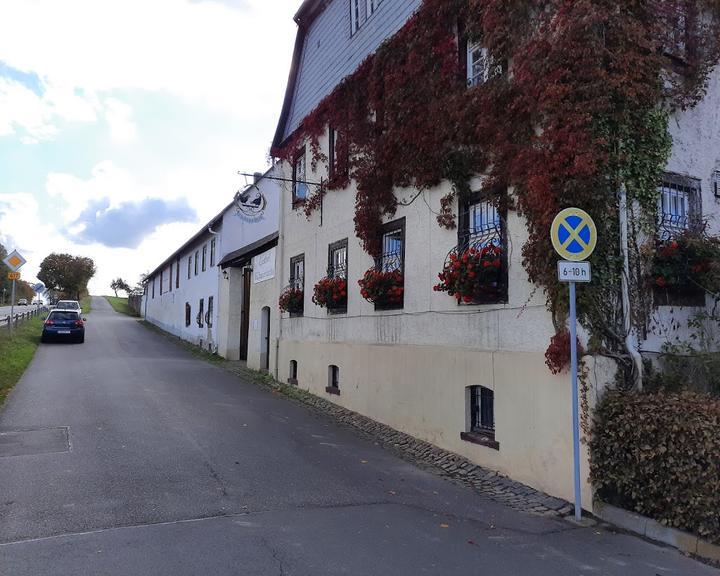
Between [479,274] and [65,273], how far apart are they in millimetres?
74441

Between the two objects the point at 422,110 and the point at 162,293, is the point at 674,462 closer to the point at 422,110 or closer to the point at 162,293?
the point at 422,110

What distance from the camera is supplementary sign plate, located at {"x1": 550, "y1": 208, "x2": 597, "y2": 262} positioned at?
233 inches

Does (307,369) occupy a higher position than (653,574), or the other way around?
(307,369)

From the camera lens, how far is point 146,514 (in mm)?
5324

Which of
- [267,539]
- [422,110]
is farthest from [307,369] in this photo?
[267,539]

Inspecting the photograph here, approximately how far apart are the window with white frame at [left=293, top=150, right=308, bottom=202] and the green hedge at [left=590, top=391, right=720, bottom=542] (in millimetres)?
10099

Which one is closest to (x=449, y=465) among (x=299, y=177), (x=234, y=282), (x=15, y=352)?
(x=299, y=177)

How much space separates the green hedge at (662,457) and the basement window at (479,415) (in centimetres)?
203

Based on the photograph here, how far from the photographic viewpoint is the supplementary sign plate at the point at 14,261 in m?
19.3

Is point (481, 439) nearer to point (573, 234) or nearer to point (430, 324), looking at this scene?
point (430, 324)

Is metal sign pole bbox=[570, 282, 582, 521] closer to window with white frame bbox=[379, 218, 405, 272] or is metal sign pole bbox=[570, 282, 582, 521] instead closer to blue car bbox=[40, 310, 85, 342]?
window with white frame bbox=[379, 218, 405, 272]

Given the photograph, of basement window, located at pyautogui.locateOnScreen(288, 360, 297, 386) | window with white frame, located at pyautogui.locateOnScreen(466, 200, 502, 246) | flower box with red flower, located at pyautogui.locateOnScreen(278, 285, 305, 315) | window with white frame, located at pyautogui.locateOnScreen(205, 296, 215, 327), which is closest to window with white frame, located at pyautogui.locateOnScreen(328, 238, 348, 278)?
flower box with red flower, located at pyautogui.locateOnScreen(278, 285, 305, 315)

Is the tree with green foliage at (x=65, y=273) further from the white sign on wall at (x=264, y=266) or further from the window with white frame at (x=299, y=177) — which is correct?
the window with white frame at (x=299, y=177)

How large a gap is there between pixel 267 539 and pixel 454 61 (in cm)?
720
